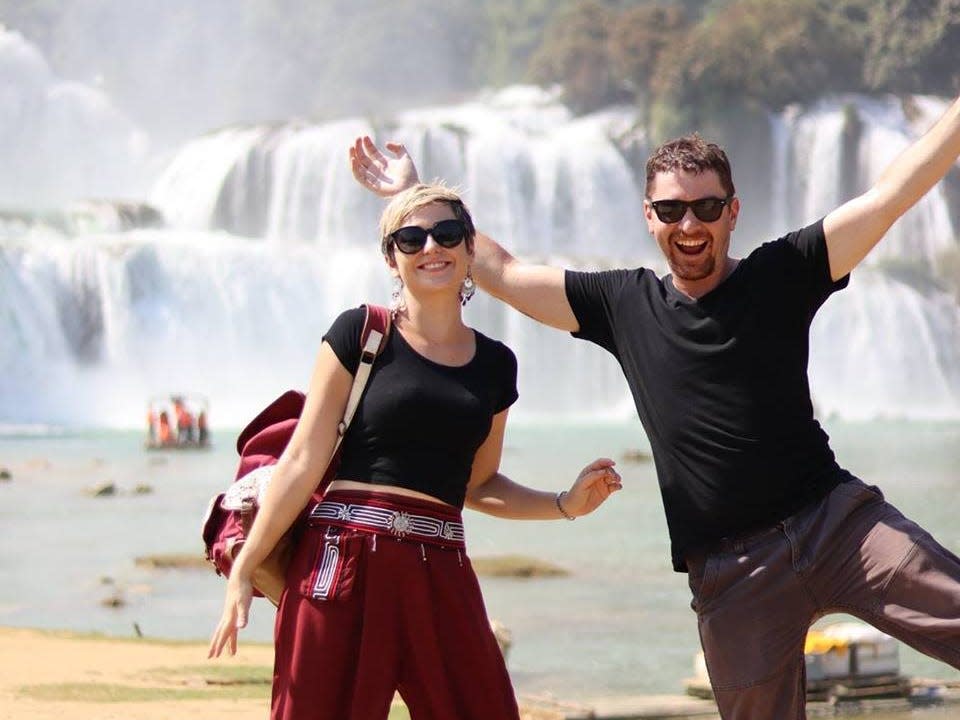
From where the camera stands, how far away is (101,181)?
50.1 meters

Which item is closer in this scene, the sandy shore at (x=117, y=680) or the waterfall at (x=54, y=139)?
the sandy shore at (x=117, y=680)

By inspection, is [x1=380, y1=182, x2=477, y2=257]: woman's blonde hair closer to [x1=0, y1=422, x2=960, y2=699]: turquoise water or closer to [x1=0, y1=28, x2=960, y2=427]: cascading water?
[x1=0, y1=422, x2=960, y2=699]: turquoise water

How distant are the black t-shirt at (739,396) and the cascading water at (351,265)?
29057mm

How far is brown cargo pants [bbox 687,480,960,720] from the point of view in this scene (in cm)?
326

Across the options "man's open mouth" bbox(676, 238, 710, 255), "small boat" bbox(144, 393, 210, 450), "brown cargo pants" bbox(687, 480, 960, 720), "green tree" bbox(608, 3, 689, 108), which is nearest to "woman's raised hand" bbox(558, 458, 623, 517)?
"brown cargo pants" bbox(687, 480, 960, 720)

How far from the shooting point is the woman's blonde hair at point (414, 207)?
3475mm

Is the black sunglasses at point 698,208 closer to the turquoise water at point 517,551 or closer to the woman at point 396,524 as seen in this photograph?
the woman at point 396,524

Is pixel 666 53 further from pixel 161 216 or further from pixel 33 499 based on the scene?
pixel 33 499

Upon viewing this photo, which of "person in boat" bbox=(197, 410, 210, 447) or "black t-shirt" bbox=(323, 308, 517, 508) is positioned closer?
"black t-shirt" bbox=(323, 308, 517, 508)

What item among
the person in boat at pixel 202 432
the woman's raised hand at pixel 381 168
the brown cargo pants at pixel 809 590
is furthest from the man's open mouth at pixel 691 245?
the person in boat at pixel 202 432

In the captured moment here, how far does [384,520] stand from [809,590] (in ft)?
2.63

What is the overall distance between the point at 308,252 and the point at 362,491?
3199cm

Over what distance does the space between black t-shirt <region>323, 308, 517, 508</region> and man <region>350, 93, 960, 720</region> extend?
361mm

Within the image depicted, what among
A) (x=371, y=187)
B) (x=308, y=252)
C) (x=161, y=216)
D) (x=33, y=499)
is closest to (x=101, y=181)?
(x=161, y=216)
